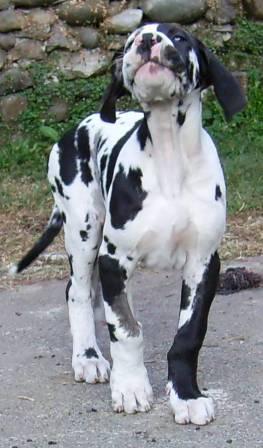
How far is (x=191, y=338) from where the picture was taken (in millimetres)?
4918

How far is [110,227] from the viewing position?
4934 millimetres

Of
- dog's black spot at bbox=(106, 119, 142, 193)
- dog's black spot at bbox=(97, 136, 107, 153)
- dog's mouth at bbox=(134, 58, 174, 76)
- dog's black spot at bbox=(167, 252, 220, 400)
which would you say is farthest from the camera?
dog's black spot at bbox=(97, 136, 107, 153)

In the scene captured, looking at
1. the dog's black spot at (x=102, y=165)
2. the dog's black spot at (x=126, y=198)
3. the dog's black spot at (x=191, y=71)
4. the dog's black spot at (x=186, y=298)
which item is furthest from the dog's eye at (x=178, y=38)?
the dog's black spot at (x=186, y=298)

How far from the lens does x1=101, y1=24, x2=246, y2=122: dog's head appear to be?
457 cm

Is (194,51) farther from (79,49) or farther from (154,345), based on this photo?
(79,49)

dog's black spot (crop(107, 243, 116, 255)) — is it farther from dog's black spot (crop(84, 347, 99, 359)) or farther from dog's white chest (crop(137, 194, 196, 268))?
dog's black spot (crop(84, 347, 99, 359))

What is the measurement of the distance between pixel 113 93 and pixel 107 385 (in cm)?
137

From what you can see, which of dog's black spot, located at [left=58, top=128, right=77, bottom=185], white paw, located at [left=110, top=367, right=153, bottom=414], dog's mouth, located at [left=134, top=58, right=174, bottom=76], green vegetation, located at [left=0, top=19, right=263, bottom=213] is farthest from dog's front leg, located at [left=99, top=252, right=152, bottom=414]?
green vegetation, located at [left=0, top=19, right=263, bottom=213]

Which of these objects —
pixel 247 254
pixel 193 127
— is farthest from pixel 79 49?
pixel 193 127

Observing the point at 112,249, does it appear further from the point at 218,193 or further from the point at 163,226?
the point at 218,193

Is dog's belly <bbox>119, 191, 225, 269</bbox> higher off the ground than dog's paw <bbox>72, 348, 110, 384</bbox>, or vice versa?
dog's belly <bbox>119, 191, 225, 269</bbox>

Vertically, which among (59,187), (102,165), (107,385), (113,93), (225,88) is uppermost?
(225,88)

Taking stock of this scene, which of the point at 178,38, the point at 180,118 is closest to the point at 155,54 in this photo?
the point at 178,38

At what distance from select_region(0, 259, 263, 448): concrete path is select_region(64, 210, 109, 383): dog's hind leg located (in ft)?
0.47
